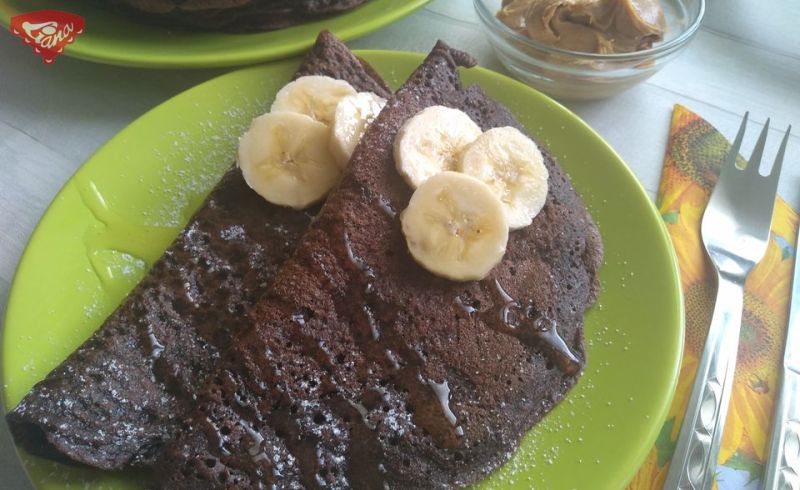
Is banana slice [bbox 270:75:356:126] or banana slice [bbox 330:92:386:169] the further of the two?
banana slice [bbox 270:75:356:126]

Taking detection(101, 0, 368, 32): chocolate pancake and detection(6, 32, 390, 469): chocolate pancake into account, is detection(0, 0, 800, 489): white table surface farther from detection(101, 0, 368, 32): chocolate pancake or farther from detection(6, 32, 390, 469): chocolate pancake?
detection(6, 32, 390, 469): chocolate pancake

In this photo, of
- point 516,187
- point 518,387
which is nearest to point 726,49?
point 516,187

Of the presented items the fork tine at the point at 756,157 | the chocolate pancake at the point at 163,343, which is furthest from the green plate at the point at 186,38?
the fork tine at the point at 756,157

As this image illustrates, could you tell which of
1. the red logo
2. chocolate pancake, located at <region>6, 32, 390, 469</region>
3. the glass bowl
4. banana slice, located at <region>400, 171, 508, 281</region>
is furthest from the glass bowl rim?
the red logo

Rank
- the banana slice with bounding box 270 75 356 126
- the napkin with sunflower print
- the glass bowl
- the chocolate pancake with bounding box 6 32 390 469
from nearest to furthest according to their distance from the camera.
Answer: the chocolate pancake with bounding box 6 32 390 469
the napkin with sunflower print
the banana slice with bounding box 270 75 356 126
the glass bowl

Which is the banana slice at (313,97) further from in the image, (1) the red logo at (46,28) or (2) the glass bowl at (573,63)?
(1) the red logo at (46,28)
